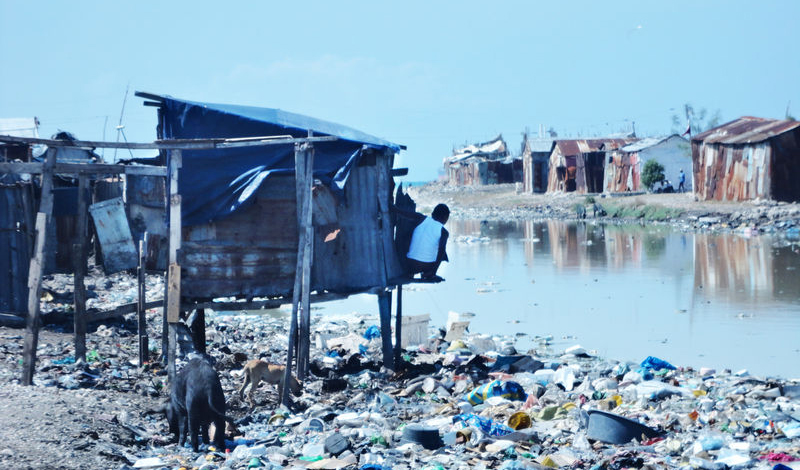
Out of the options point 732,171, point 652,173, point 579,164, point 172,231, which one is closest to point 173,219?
point 172,231

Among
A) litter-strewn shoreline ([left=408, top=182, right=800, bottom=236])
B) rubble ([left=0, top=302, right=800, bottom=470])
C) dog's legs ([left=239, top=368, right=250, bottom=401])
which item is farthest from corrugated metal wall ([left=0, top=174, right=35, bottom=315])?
litter-strewn shoreline ([left=408, top=182, right=800, bottom=236])

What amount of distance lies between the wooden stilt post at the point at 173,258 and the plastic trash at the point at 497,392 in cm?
266

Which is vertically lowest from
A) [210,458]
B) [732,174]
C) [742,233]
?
[210,458]

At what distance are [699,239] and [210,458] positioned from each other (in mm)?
22212

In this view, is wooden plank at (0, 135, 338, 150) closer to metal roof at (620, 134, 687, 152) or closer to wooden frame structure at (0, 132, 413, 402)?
wooden frame structure at (0, 132, 413, 402)

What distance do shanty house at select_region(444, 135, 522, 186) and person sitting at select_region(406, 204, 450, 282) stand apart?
168ft

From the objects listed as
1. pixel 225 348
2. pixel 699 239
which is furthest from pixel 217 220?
pixel 699 239

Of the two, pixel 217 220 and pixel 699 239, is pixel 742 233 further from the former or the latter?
pixel 217 220

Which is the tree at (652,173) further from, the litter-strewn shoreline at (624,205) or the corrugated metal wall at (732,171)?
the corrugated metal wall at (732,171)

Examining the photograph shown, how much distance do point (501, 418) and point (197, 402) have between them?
7.94ft

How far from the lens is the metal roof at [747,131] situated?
2798 cm

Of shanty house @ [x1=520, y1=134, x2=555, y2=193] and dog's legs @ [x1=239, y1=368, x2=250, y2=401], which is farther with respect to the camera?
shanty house @ [x1=520, y1=134, x2=555, y2=193]

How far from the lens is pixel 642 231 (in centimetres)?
2961

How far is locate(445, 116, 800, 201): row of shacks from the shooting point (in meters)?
27.8
